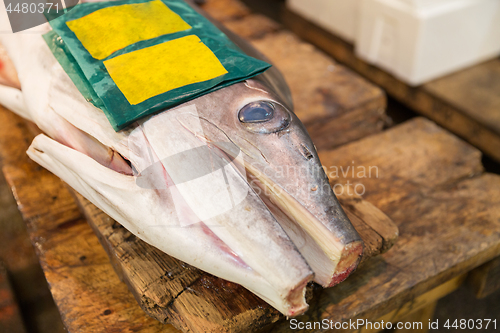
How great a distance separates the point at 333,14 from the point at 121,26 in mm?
1535

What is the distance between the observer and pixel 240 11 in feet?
6.86

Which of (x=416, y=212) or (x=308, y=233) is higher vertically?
(x=308, y=233)

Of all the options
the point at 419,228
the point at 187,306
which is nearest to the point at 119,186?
the point at 187,306

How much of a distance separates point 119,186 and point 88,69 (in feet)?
0.96

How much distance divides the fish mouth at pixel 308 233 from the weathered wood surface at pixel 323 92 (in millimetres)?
670

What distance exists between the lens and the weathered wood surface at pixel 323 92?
1462 mm

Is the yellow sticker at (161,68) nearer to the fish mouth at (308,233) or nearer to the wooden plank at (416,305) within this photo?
the fish mouth at (308,233)

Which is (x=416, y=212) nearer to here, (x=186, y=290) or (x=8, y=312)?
(x=186, y=290)

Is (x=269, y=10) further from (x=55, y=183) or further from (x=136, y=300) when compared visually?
(x=136, y=300)

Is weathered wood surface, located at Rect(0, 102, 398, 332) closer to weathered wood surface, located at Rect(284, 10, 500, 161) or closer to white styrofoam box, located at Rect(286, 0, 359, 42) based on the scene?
weathered wood surface, located at Rect(284, 10, 500, 161)

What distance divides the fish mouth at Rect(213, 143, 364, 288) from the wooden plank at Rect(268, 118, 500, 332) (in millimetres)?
213

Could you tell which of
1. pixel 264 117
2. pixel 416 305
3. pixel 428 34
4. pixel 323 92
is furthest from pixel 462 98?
pixel 264 117

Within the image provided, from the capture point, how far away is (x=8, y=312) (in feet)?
4.78

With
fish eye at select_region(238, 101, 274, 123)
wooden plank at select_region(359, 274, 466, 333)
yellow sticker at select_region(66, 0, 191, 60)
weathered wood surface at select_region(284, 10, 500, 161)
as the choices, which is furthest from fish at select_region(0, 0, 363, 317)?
weathered wood surface at select_region(284, 10, 500, 161)
